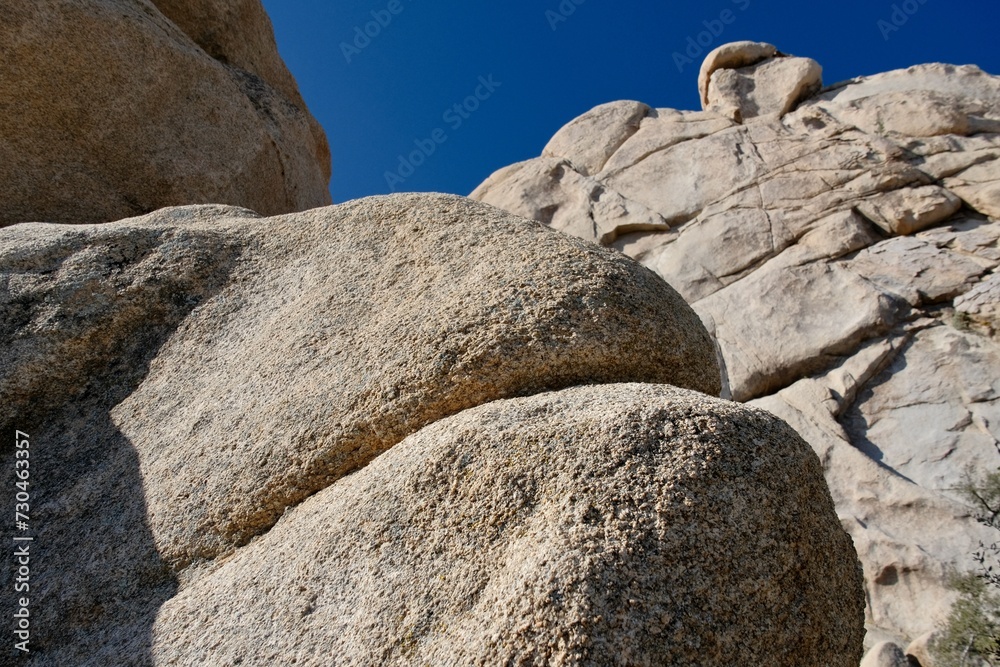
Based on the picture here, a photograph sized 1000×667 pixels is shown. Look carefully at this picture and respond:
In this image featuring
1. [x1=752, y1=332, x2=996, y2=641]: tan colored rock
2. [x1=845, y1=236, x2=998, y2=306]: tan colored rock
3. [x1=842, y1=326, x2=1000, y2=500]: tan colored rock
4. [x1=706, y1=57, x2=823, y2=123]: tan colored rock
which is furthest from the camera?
[x1=706, y1=57, x2=823, y2=123]: tan colored rock

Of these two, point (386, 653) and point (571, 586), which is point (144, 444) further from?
point (571, 586)

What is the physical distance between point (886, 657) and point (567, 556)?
293 inches

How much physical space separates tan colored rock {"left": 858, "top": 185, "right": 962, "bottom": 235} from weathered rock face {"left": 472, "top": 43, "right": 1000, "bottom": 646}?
0.03 metres

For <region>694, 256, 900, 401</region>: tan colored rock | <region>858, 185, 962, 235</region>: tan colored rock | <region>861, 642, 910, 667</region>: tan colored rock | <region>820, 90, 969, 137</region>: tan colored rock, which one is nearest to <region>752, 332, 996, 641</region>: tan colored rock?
<region>694, 256, 900, 401</region>: tan colored rock

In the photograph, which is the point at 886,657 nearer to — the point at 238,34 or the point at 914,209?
the point at 914,209

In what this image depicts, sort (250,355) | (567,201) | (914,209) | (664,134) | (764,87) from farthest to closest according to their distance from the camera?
1. (764,87)
2. (664,134)
3. (567,201)
4. (914,209)
5. (250,355)

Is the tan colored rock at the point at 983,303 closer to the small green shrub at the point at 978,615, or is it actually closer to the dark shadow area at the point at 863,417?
the dark shadow area at the point at 863,417

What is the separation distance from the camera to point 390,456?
255 cm

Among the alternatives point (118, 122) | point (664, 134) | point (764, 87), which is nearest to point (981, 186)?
point (764, 87)

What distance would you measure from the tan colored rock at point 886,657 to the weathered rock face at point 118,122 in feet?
23.5

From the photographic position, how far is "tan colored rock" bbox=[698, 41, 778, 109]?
53.6 feet

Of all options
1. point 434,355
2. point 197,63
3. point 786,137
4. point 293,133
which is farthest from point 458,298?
point 786,137

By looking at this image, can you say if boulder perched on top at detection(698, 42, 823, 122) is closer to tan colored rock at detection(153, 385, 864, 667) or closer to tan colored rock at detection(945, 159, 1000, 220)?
tan colored rock at detection(945, 159, 1000, 220)

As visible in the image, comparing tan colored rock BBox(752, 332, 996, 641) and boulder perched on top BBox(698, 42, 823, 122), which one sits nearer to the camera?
tan colored rock BBox(752, 332, 996, 641)
